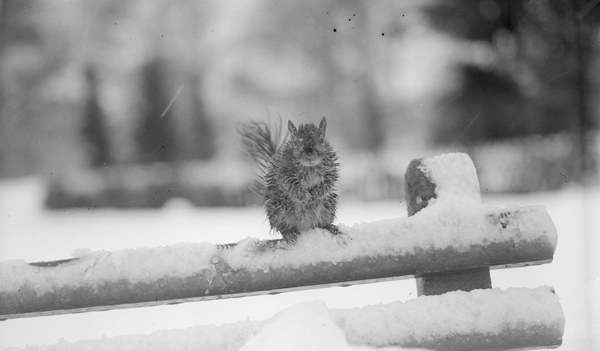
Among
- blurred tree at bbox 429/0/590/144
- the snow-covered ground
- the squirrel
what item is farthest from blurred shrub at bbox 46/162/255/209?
the squirrel

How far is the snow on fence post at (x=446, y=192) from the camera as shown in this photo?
106 centimetres

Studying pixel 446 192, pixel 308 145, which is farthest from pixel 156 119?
pixel 446 192

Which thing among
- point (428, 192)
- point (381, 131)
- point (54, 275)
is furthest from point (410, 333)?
point (381, 131)

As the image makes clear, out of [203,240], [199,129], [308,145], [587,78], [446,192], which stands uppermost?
[587,78]

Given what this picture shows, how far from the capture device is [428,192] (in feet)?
3.62

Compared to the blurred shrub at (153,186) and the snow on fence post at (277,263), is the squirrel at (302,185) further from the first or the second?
the blurred shrub at (153,186)

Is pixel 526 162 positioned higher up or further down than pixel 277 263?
higher up

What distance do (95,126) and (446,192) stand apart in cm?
229

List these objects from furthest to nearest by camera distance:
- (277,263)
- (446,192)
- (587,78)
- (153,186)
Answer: (153,186)
(587,78)
(446,192)
(277,263)

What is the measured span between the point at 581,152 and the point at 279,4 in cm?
202

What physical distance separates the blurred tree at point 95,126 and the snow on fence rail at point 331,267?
5.80ft

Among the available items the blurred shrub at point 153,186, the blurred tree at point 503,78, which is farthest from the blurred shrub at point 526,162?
the blurred shrub at point 153,186

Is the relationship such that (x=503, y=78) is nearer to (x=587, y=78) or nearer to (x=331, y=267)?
(x=587, y=78)

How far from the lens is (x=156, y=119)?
2.64m
